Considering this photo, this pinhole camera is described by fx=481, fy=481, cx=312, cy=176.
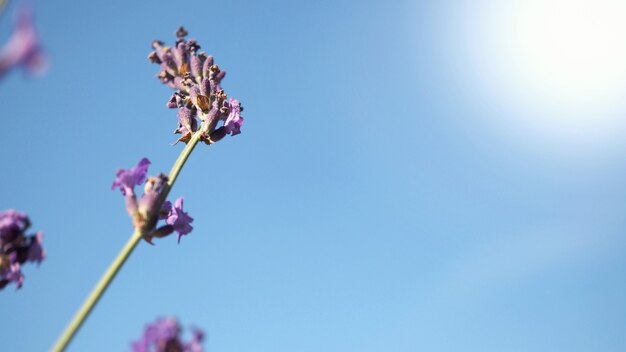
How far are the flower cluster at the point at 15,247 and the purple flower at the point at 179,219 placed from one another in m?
0.78

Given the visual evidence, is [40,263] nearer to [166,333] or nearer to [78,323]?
[78,323]

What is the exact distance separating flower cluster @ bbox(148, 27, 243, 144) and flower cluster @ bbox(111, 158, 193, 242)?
58cm

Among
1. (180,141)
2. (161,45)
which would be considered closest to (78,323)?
(180,141)

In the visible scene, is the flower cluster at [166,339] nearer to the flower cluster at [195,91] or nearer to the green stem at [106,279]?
the green stem at [106,279]

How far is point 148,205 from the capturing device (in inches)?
101

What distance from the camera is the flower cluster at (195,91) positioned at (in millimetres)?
3447

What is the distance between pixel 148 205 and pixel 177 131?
104cm

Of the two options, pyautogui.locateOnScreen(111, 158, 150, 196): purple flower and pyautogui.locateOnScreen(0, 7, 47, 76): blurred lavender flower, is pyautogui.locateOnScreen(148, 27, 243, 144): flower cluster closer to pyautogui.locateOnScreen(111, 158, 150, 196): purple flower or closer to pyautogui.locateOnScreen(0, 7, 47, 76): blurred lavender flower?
pyautogui.locateOnScreen(111, 158, 150, 196): purple flower

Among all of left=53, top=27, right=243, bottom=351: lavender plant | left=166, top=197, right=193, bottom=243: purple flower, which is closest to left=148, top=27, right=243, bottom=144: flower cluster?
left=53, top=27, right=243, bottom=351: lavender plant

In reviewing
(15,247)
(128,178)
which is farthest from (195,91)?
(15,247)

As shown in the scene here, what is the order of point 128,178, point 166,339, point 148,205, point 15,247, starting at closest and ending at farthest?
A: point 166,339 < point 15,247 < point 148,205 < point 128,178

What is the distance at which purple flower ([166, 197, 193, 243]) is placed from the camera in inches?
119

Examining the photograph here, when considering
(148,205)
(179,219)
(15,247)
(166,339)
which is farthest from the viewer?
(179,219)

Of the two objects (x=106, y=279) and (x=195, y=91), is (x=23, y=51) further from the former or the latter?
(x=195, y=91)
